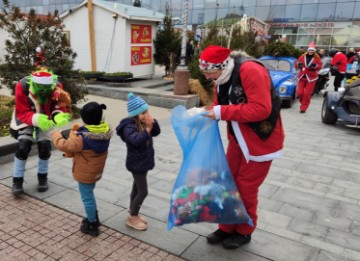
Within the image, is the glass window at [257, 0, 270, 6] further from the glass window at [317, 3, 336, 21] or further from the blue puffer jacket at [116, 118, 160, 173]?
the blue puffer jacket at [116, 118, 160, 173]

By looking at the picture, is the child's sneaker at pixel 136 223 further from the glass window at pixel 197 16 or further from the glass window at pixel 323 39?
the glass window at pixel 197 16

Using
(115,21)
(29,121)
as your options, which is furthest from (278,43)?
(29,121)

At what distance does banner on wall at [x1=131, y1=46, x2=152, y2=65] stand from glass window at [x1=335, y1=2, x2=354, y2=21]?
19.6m

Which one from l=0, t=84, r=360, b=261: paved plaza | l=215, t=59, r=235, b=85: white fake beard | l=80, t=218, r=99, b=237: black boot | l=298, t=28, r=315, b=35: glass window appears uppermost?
l=298, t=28, r=315, b=35: glass window

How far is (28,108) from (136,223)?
1663 mm

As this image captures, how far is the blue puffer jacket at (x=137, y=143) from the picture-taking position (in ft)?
9.10

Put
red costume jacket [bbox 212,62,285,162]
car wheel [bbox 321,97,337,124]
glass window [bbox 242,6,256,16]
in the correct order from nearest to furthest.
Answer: red costume jacket [bbox 212,62,285,162], car wheel [bbox 321,97,337,124], glass window [bbox 242,6,256,16]

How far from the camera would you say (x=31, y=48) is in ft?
21.3

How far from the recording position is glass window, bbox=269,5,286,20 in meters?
27.2

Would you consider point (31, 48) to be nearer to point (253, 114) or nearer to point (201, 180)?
point (201, 180)

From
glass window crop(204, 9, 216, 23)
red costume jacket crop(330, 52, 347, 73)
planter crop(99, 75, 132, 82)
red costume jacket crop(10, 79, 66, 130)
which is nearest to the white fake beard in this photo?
red costume jacket crop(10, 79, 66, 130)

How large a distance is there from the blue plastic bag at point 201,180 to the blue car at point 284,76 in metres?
6.91

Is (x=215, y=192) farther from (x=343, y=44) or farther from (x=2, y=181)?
(x=343, y=44)


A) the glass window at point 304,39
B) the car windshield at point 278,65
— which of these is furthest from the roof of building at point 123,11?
the glass window at point 304,39
